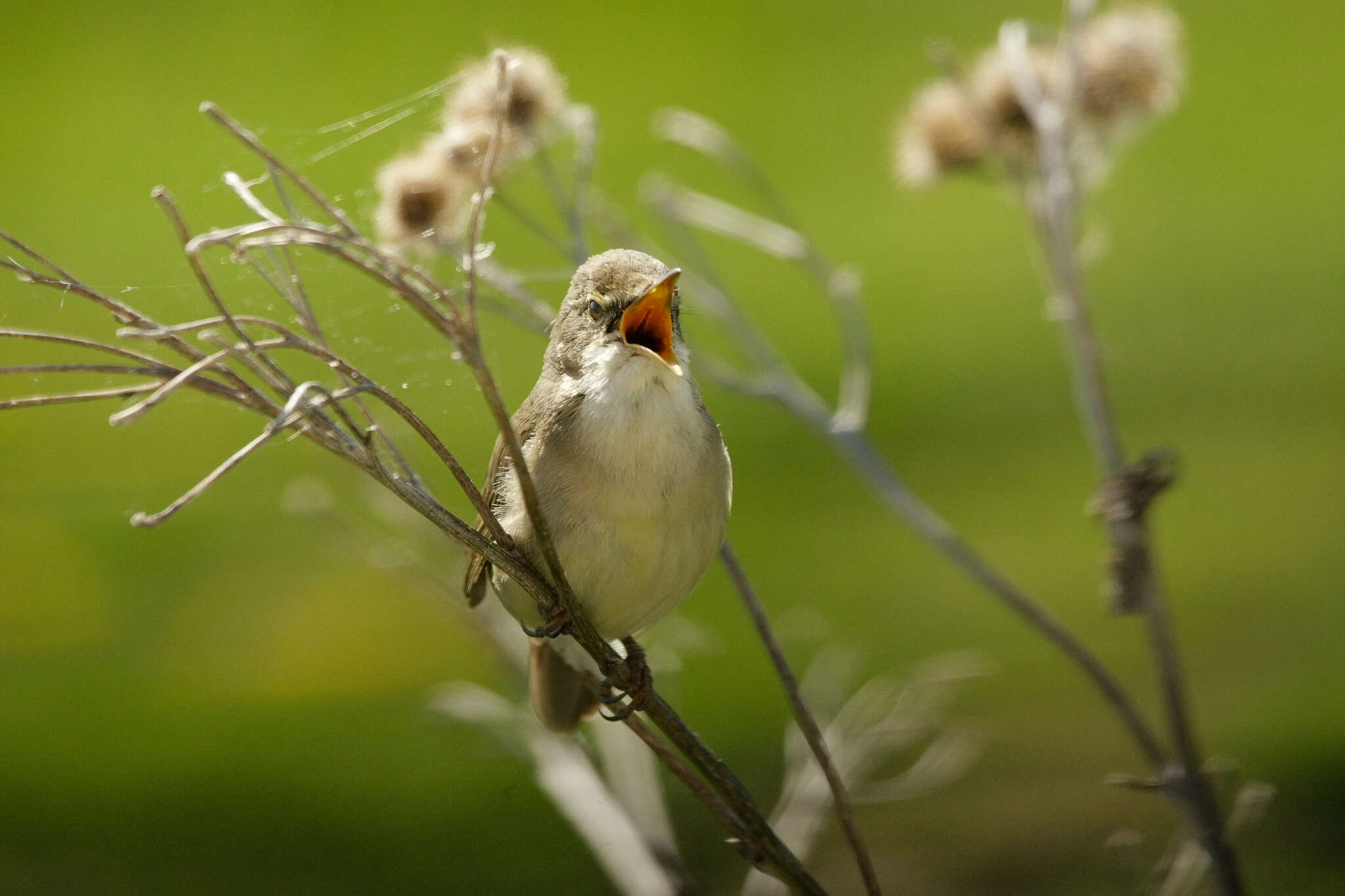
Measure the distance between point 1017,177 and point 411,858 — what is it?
239cm

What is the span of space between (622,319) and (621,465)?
18 cm

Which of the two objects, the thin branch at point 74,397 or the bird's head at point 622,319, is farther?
the bird's head at point 622,319

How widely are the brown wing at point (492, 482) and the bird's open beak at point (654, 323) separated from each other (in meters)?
0.18

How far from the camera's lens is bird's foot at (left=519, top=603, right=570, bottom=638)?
136 centimetres

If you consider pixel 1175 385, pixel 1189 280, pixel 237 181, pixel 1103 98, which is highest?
pixel 1189 280

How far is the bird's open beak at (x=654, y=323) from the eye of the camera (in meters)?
1.50

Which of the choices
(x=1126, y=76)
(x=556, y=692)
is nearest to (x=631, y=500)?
(x=556, y=692)

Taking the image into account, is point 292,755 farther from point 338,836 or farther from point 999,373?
point 999,373

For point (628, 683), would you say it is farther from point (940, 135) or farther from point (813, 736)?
point (940, 135)

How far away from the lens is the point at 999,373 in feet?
16.5

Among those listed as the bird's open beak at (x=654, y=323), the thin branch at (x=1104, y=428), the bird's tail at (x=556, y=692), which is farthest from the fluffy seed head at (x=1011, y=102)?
the bird's tail at (x=556, y=692)

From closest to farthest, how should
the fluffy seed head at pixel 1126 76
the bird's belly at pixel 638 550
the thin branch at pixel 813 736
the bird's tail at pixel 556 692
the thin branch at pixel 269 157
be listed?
the thin branch at pixel 269 157
the thin branch at pixel 813 736
the bird's belly at pixel 638 550
the bird's tail at pixel 556 692
the fluffy seed head at pixel 1126 76

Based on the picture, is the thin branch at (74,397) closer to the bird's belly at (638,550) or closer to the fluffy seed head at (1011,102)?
the bird's belly at (638,550)

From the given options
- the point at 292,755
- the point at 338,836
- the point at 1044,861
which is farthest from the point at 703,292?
the point at 292,755
